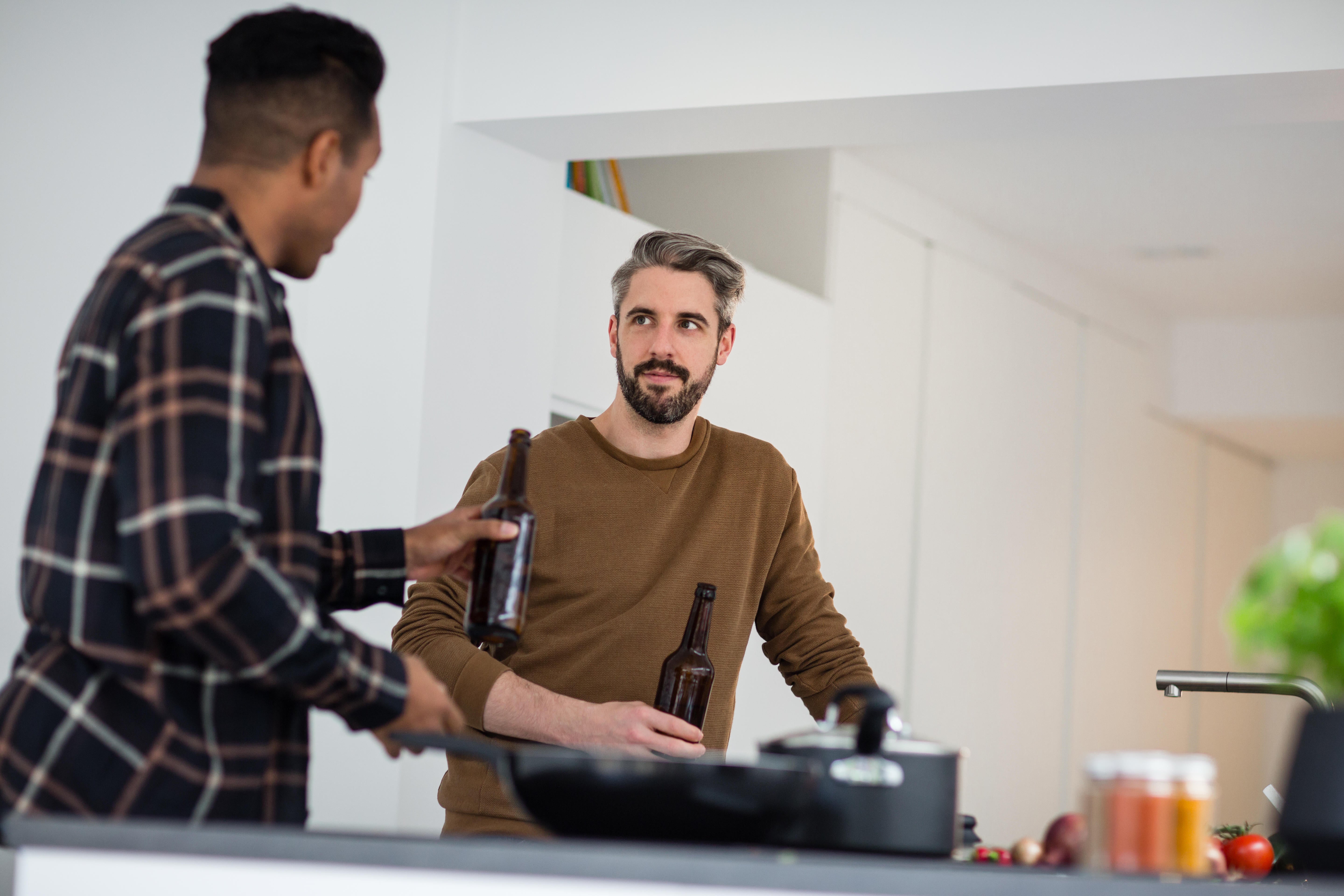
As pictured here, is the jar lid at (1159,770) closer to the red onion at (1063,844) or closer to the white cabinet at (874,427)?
the red onion at (1063,844)

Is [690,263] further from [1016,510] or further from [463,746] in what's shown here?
[1016,510]

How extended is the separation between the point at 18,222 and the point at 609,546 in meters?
1.52

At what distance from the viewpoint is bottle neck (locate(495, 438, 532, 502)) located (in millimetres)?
1773

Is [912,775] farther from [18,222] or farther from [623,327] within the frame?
[18,222]

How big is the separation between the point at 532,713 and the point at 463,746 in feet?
2.50

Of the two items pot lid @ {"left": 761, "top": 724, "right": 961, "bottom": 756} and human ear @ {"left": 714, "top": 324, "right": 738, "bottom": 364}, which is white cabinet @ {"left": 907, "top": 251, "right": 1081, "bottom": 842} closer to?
human ear @ {"left": 714, "top": 324, "right": 738, "bottom": 364}

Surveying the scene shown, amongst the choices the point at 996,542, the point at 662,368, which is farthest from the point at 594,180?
the point at 996,542

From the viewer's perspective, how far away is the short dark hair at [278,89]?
141 cm

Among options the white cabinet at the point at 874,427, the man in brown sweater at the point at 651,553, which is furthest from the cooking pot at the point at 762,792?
the white cabinet at the point at 874,427

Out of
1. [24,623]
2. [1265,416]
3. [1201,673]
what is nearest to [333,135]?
[1201,673]

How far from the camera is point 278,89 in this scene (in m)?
1.41

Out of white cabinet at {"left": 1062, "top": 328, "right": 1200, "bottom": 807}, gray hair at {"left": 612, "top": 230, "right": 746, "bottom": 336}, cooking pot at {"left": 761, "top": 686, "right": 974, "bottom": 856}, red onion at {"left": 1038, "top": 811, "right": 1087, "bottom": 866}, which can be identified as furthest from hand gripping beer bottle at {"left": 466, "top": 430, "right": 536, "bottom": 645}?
white cabinet at {"left": 1062, "top": 328, "right": 1200, "bottom": 807}

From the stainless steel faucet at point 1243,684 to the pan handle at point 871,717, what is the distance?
346 millimetres

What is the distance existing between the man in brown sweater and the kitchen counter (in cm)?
86
